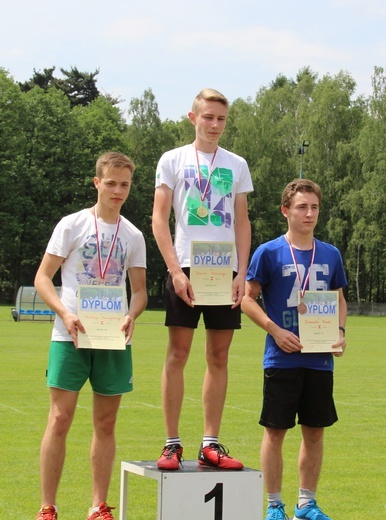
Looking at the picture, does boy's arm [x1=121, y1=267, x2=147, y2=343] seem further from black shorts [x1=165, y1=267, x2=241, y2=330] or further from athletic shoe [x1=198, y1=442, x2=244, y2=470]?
athletic shoe [x1=198, y1=442, x2=244, y2=470]

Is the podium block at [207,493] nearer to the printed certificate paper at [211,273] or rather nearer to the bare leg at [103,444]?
the bare leg at [103,444]

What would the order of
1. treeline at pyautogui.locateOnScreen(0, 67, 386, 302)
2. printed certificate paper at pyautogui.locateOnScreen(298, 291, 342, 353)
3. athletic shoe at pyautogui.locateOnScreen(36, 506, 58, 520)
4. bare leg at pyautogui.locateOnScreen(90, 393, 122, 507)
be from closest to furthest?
athletic shoe at pyautogui.locateOnScreen(36, 506, 58, 520), bare leg at pyautogui.locateOnScreen(90, 393, 122, 507), printed certificate paper at pyautogui.locateOnScreen(298, 291, 342, 353), treeline at pyautogui.locateOnScreen(0, 67, 386, 302)

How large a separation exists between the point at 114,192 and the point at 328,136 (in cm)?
6237

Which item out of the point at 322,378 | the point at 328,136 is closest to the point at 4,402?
the point at 322,378

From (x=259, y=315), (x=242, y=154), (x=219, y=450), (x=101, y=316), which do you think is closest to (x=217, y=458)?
(x=219, y=450)

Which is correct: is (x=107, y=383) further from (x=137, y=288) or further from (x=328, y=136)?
(x=328, y=136)

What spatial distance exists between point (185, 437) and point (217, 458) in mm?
4633

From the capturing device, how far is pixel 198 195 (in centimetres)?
647

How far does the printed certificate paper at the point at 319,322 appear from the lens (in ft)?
21.6

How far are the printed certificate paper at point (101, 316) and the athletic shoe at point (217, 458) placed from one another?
0.88 meters

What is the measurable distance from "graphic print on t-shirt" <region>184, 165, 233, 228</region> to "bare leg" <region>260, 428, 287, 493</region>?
1.47 m

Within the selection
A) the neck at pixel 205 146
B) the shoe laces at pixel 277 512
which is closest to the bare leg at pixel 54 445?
the shoe laces at pixel 277 512

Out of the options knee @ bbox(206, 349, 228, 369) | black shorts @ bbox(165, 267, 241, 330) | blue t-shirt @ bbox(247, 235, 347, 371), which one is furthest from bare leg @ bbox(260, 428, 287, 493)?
black shorts @ bbox(165, 267, 241, 330)

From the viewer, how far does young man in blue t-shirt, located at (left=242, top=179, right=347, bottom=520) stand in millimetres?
6629
